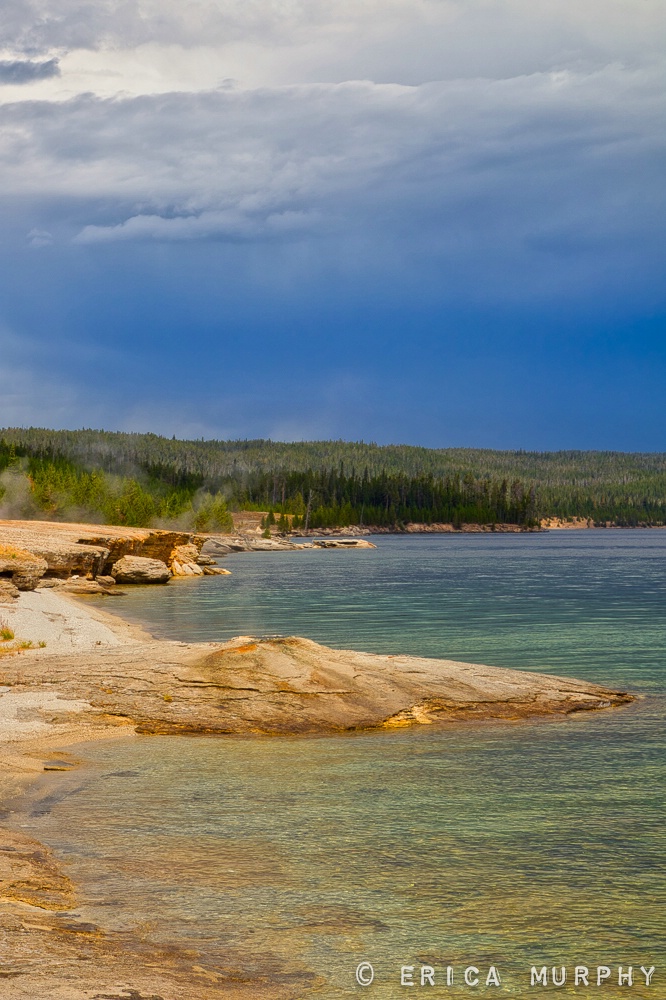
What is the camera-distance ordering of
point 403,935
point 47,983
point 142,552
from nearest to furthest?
point 47,983, point 403,935, point 142,552

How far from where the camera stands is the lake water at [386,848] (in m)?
8.11

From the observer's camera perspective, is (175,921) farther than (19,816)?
No

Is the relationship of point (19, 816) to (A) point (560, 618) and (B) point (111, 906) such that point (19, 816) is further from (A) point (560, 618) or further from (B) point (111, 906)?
(A) point (560, 618)

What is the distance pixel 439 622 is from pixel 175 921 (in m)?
30.2

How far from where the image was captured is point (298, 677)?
58.5 feet

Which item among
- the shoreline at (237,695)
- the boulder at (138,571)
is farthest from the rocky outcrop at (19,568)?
the shoreline at (237,695)

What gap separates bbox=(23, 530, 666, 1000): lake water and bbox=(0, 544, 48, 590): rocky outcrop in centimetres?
2825

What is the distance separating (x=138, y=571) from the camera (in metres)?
66.5

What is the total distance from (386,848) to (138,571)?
57.5m

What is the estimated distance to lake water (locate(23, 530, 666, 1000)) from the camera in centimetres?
811

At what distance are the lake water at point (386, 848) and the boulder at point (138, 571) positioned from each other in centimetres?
4890

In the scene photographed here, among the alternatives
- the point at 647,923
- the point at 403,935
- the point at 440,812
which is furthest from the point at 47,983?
the point at 440,812

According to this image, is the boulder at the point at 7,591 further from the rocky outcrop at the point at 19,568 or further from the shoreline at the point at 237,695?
the shoreline at the point at 237,695

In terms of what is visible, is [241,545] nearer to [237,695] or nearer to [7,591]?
[7,591]
